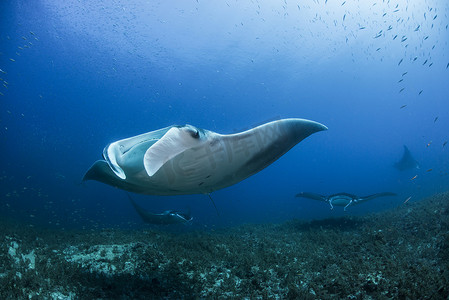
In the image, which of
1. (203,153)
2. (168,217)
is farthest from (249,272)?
(168,217)

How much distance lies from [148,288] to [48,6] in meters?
27.1

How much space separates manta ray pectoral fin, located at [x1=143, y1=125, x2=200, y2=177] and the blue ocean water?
1056 millimetres

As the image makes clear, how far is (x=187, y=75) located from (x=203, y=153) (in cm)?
3733

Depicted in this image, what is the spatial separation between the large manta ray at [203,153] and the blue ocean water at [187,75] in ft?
1.29

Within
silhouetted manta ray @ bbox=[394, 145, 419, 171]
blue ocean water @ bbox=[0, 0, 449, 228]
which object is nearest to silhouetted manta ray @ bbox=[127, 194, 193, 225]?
blue ocean water @ bbox=[0, 0, 449, 228]

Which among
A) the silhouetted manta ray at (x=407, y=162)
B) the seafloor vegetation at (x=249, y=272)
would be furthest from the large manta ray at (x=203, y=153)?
the silhouetted manta ray at (x=407, y=162)

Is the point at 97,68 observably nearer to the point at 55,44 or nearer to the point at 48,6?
the point at 55,44

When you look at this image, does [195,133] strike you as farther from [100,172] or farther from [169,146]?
[100,172]

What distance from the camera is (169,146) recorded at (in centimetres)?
212

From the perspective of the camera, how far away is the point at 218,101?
52406 millimetres

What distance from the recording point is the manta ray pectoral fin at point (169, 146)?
1.97m

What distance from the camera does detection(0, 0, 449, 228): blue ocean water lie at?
21.8 m

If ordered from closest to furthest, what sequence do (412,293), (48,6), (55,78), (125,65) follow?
(412,293) → (48,6) → (125,65) → (55,78)

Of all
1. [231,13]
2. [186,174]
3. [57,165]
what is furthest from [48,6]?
[57,165]
